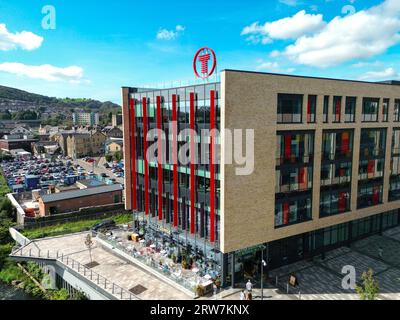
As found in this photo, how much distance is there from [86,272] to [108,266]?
235 cm

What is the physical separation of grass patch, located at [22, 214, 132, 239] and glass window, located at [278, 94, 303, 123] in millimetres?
31223

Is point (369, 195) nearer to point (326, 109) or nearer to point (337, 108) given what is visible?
point (337, 108)

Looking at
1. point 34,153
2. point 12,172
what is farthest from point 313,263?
point 34,153

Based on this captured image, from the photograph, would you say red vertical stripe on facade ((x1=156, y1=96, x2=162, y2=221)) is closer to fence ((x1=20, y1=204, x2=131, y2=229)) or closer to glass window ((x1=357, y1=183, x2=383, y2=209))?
glass window ((x1=357, y1=183, x2=383, y2=209))

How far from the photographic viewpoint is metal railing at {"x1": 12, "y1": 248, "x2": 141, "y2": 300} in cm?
2626

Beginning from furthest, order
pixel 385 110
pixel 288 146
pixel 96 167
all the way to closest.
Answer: pixel 96 167 → pixel 385 110 → pixel 288 146

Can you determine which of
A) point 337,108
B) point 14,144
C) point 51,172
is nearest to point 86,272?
point 337,108

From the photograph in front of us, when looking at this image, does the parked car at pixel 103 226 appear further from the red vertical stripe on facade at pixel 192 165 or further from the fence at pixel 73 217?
the red vertical stripe on facade at pixel 192 165

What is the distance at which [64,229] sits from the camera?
47062 millimetres

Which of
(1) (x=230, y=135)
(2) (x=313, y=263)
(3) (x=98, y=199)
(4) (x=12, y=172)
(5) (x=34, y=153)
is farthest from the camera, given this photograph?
(5) (x=34, y=153)

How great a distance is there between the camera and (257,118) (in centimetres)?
2667
